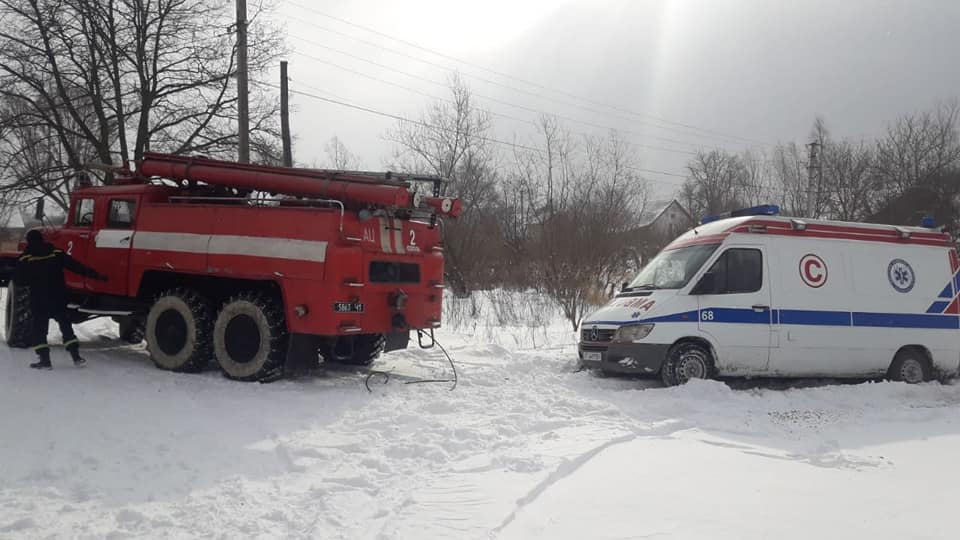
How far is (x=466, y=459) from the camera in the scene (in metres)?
5.42

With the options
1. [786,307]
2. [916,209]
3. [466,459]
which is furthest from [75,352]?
[916,209]

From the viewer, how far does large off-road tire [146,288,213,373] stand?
28.6ft

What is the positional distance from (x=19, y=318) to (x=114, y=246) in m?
2.04

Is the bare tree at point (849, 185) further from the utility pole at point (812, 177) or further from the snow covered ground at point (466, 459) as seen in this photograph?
the snow covered ground at point (466, 459)

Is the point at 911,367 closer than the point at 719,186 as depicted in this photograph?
Yes

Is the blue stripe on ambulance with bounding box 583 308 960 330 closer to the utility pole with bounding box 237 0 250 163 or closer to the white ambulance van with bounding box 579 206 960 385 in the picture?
the white ambulance van with bounding box 579 206 960 385

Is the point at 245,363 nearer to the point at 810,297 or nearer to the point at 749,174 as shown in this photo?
the point at 810,297

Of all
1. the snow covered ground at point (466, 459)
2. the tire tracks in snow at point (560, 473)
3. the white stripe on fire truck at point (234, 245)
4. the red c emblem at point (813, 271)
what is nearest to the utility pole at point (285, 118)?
the white stripe on fire truck at point (234, 245)

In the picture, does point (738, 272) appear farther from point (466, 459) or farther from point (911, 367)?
point (466, 459)

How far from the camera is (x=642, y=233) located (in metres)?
22.9

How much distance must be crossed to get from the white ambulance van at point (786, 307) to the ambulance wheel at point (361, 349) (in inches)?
118

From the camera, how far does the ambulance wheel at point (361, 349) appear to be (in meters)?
9.85

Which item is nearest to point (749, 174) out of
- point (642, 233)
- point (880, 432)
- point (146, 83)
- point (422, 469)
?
point (642, 233)

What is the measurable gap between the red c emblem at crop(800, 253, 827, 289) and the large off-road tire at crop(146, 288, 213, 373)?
7.95 m
